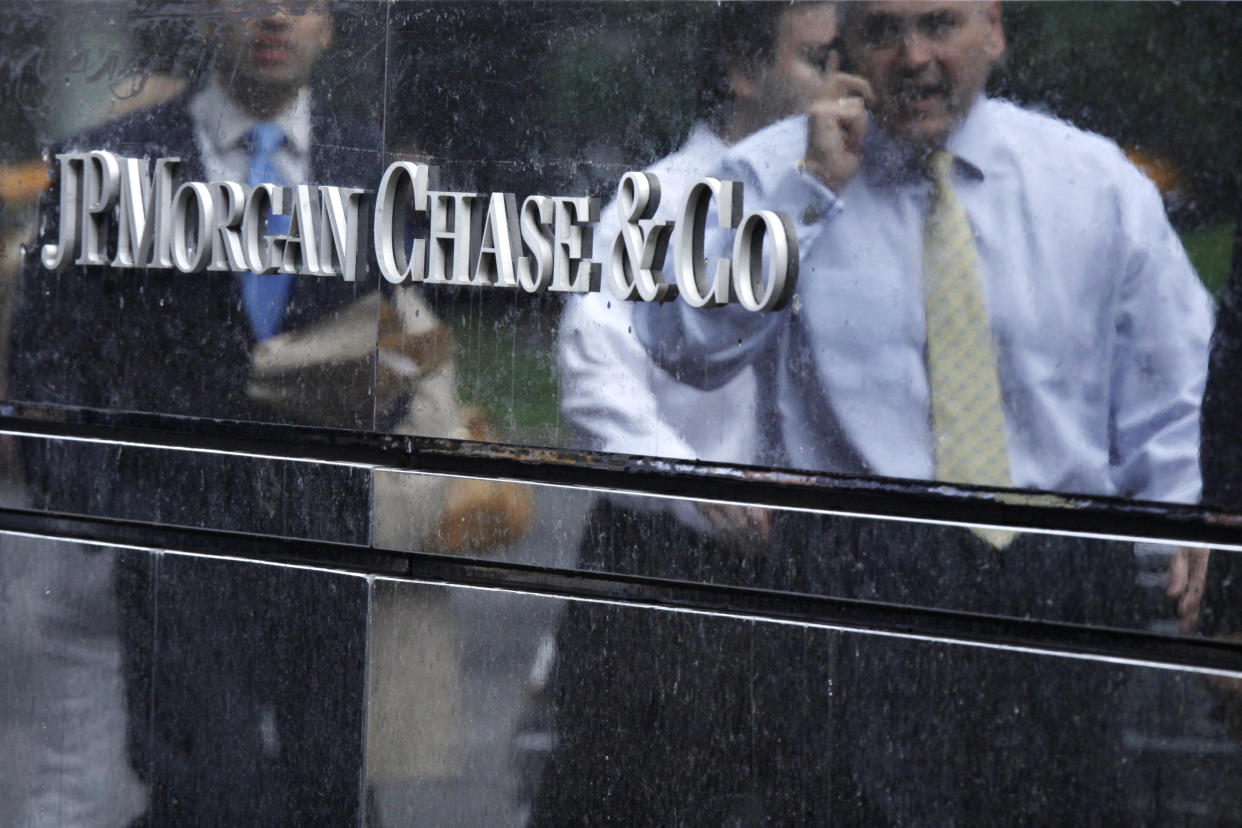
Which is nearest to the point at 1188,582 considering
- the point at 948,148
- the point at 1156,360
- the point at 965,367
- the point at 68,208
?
the point at 1156,360

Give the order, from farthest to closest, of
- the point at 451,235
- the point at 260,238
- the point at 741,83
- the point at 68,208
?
the point at 68,208 < the point at 260,238 < the point at 451,235 < the point at 741,83

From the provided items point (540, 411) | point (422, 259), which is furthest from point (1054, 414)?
point (422, 259)

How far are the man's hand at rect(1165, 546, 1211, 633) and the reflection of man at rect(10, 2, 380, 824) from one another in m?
2.35

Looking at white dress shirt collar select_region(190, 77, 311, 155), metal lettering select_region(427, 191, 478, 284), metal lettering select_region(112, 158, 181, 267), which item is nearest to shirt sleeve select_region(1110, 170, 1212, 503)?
metal lettering select_region(427, 191, 478, 284)

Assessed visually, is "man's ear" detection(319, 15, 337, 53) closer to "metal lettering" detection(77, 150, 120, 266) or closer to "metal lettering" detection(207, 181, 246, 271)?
"metal lettering" detection(207, 181, 246, 271)

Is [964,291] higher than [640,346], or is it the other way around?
[964,291]

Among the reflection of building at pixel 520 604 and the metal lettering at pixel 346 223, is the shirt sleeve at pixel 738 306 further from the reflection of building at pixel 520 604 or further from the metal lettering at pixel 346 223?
the metal lettering at pixel 346 223

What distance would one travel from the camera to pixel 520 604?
4.82 metres

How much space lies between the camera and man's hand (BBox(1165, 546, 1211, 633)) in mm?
3918

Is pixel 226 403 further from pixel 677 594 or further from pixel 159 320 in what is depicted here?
pixel 677 594

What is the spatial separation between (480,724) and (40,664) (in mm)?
1757

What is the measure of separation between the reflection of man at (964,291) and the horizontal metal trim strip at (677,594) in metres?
0.35

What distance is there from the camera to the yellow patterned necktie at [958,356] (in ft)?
13.5

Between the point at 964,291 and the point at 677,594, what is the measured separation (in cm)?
115
